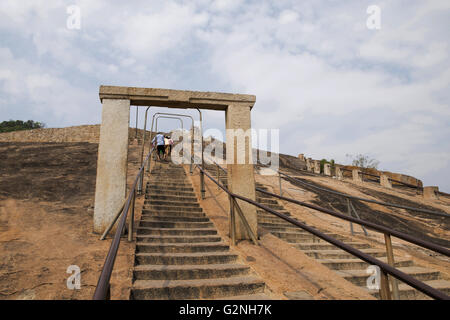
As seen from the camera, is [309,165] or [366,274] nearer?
[366,274]

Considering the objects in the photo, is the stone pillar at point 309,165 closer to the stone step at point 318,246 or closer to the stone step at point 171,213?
the stone step at point 318,246

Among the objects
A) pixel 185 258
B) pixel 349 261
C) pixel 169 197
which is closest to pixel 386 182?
pixel 349 261

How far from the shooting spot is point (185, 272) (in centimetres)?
287

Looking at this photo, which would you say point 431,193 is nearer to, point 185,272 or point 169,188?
point 169,188

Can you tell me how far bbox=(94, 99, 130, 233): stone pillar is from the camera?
12.7 ft

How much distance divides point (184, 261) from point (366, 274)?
2.52m

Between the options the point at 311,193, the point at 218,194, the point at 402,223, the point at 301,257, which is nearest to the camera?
the point at 301,257

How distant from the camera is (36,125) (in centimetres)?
3588

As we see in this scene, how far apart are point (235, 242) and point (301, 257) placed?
948 mm

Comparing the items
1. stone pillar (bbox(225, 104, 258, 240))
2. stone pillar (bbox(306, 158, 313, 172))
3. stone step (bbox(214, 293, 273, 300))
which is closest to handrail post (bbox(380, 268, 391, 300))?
stone step (bbox(214, 293, 273, 300))
